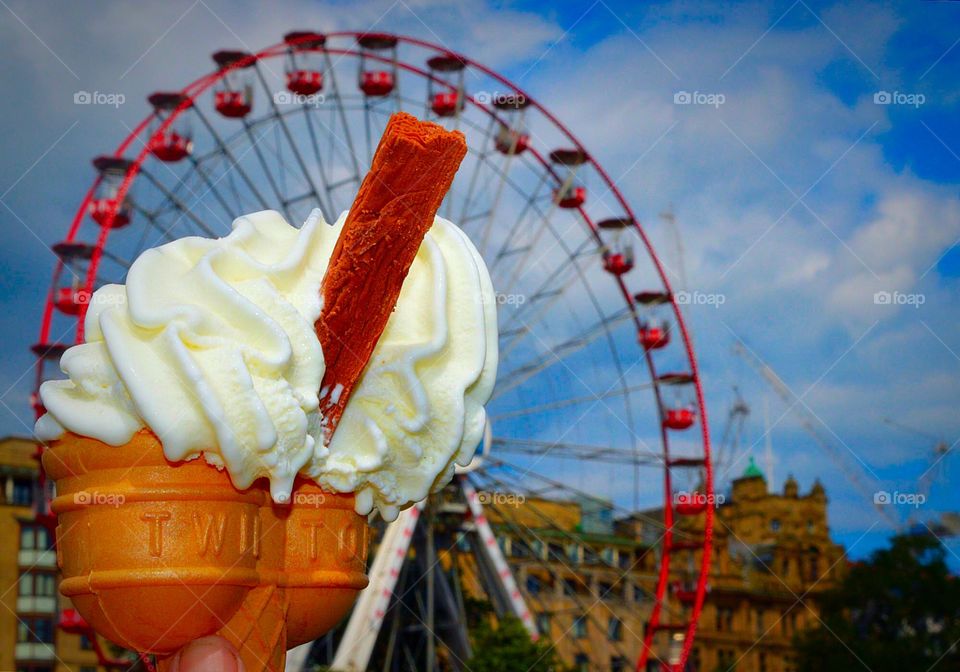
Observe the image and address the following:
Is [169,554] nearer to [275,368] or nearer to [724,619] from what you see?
[275,368]

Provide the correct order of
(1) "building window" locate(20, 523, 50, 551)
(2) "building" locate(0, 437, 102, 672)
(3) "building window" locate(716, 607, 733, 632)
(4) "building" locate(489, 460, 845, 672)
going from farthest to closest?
(3) "building window" locate(716, 607, 733, 632), (4) "building" locate(489, 460, 845, 672), (1) "building window" locate(20, 523, 50, 551), (2) "building" locate(0, 437, 102, 672)

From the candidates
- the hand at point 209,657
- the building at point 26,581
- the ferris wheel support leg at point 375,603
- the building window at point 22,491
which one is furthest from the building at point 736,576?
the hand at point 209,657

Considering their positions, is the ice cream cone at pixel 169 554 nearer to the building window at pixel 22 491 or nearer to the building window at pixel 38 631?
the building window at pixel 38 631

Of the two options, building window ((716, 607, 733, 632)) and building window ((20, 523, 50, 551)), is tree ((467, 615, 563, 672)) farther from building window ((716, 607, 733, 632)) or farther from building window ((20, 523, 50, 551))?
building window ((716, 607, 733, 632))

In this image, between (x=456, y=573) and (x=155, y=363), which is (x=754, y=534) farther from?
(x=155, y=363)

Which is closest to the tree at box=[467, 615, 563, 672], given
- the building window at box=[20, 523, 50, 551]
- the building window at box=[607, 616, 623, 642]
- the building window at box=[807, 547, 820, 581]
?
the building window at box=[20, 523, 50, 551]

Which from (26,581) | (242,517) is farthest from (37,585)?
(242,517)

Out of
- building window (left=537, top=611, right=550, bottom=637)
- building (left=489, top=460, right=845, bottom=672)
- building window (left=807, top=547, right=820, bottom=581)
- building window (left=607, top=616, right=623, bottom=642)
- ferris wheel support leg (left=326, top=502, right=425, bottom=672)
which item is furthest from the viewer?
building window (left=807, top=547, right=820, bottom=581)
